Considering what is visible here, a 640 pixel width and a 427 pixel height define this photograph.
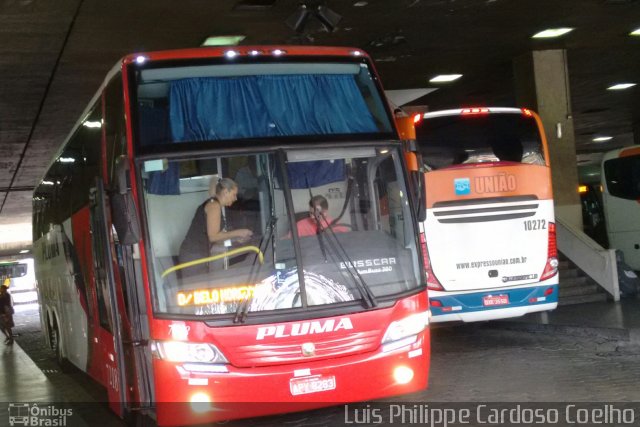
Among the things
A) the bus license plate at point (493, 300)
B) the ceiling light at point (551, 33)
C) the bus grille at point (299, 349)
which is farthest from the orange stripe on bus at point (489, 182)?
the ceiling light at point (551, 33)

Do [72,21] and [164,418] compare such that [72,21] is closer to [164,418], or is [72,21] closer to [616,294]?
[164,418]

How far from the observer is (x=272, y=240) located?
25.0ft

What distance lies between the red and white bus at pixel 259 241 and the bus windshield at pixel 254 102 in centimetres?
1

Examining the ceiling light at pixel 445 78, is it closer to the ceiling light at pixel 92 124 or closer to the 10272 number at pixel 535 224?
the 10272 number at pixel 535 224

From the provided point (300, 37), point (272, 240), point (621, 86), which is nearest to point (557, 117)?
point (621, 86)

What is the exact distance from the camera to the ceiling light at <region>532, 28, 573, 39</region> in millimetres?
17438

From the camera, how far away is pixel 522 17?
1608 cm

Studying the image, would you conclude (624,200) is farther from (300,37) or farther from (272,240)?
(272,240)

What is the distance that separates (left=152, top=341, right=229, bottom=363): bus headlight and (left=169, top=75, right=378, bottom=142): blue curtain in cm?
182

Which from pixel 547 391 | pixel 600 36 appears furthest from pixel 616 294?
pixel 547 391

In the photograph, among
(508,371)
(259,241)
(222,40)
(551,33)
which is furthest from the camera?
(551,33)

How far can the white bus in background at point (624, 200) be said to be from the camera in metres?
19.4

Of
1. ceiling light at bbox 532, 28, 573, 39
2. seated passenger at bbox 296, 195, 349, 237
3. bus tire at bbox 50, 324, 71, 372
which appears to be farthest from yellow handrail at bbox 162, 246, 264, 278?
ceiling light at bbox 532, 28, 573, 39

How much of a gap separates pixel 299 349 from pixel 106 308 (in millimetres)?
2481
